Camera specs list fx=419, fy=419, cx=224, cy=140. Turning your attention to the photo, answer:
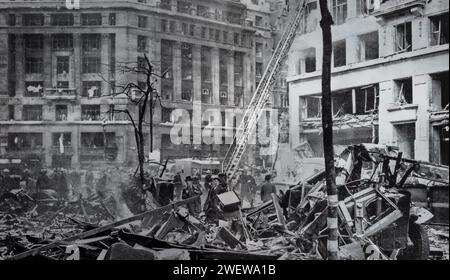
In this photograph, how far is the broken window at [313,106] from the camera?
1062 centimetres

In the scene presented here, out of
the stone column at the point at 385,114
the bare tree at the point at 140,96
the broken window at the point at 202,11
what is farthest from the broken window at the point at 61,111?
the stone column at the point at 385,114

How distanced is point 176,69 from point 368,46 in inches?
258

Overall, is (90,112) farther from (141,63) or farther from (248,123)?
(248,123)

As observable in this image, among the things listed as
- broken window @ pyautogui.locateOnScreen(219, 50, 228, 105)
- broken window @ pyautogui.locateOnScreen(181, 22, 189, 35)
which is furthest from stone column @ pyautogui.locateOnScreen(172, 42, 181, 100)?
broken window @ pyautogui.locateOnScreen(219, 50, 228, 105)

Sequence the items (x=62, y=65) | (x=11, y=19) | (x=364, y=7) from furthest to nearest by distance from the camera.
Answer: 1. (x=62, y=65)
2. (x=11, y=19)
3. (x=364, y=7)

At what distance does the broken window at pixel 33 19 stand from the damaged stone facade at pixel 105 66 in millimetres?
45

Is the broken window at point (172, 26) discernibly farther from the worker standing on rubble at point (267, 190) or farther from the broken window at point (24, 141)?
the worker standing on rubble at point (267, 190)

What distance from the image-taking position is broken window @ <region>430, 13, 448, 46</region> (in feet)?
27.1

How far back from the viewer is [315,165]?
1046 centimetres

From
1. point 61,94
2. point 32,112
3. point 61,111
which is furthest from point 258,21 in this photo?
point 32,112

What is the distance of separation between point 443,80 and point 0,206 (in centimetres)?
1219

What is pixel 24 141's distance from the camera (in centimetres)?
1400
